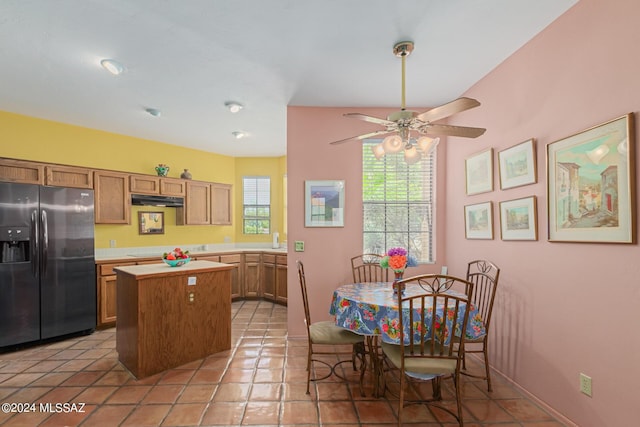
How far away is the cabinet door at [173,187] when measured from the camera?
4703 millimetres

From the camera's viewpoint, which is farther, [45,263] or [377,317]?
[45,263]

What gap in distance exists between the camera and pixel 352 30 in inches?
85.1

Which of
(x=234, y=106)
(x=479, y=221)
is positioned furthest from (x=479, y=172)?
(x=234, y=106)

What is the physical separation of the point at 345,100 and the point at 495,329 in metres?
2.71

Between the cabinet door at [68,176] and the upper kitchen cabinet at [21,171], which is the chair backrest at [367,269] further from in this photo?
the upper kitchen cabinet at [21,171]

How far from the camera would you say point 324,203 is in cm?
354

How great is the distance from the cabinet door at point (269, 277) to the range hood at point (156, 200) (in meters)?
1.63

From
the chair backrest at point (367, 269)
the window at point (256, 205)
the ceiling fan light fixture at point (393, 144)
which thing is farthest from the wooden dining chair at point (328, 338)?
the window at point (256, 205)

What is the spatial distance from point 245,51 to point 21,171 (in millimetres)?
3061

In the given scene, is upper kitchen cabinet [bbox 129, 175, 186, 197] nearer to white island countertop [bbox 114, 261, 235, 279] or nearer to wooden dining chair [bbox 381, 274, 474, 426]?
white island countertop [bbox 114, 261, 235, 279]

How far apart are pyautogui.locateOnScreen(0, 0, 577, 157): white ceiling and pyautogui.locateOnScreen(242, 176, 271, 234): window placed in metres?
2.29

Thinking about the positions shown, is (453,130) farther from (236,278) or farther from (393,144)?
(236,278)

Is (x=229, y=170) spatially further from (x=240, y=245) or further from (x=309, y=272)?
(x=309, y=272)

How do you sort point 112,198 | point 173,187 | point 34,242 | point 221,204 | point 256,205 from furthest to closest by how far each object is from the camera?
point 256,205 → point 221,204 → point 173,187 → point 112,198 → point 34,242
